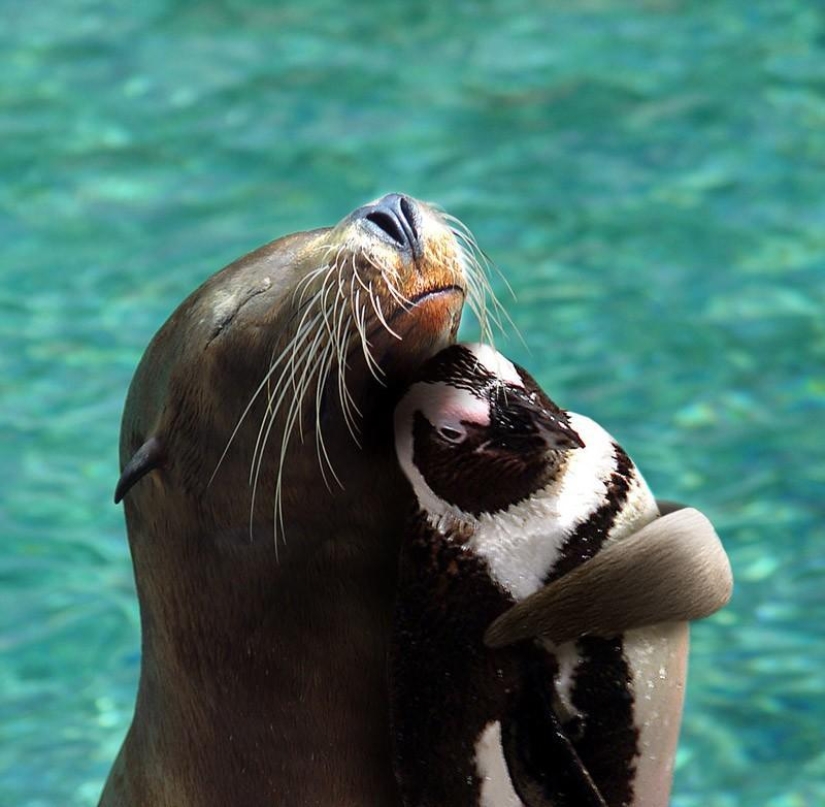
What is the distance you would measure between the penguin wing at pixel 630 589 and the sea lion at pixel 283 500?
308 mm

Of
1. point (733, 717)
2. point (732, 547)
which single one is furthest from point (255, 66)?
point (733, 717)

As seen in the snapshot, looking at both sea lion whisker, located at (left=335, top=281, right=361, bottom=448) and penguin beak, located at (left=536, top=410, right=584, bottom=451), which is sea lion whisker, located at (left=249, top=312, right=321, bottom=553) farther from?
penguin beak, located at (left=536, top=410, right=584, bottom=451)

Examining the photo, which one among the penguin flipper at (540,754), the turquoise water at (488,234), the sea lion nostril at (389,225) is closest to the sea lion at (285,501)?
the sea lion nostril at (389,225)

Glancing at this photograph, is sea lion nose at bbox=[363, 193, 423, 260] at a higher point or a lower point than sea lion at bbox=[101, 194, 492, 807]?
higher

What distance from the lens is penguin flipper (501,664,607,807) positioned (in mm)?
2912

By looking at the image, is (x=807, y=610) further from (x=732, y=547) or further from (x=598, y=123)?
(x=598, y=123)

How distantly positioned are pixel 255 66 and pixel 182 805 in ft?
17.6

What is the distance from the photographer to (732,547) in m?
5.55

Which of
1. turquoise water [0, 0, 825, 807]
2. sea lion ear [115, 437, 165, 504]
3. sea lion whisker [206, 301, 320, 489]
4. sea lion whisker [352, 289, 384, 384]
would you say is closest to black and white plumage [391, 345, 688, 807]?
sea lion whisker [352, 289, 384, 384]

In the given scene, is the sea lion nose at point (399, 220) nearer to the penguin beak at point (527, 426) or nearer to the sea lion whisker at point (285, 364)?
the sea lion whisker at point (285, 364)

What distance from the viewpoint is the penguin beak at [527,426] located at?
9.63 feet

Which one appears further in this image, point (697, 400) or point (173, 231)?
point (173, 231)

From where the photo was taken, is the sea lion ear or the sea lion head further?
the sea lion ear

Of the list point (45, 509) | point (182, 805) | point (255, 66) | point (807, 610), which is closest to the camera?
point (182, 805)
